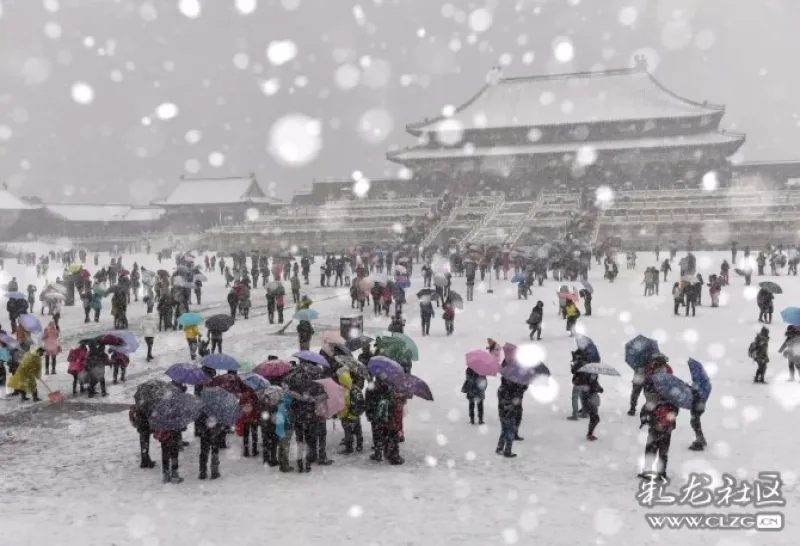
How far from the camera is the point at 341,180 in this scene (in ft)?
202

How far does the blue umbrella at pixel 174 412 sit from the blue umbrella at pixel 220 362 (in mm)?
1393

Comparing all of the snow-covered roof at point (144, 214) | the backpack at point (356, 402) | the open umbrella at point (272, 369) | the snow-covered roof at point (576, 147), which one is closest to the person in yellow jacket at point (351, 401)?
the backpack at point (356, 402)

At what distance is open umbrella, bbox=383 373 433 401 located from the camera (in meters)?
7.57

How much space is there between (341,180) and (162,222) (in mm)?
17464

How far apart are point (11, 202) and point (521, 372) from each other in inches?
2527

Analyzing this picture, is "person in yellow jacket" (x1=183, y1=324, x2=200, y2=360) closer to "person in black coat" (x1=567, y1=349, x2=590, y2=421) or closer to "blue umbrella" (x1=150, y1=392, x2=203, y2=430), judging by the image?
"blue umbrella" (x1=150, y1=392, x2=203, y2=430)

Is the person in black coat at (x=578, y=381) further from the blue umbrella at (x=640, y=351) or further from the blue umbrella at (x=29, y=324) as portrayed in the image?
the blue umbrella at (x=29, y=324)

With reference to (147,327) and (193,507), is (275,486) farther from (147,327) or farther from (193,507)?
(147,327)

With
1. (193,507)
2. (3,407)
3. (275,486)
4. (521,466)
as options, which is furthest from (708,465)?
(3,407)

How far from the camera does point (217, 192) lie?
68.4m

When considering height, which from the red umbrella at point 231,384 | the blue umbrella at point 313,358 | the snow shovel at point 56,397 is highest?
the blue umbrella at point 313,358

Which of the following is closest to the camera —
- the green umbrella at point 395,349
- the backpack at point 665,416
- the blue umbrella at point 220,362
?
the backpack at point 665,416

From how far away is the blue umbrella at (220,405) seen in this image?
7.21 metres

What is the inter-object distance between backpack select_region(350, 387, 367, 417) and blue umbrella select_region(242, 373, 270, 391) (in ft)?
2.96
